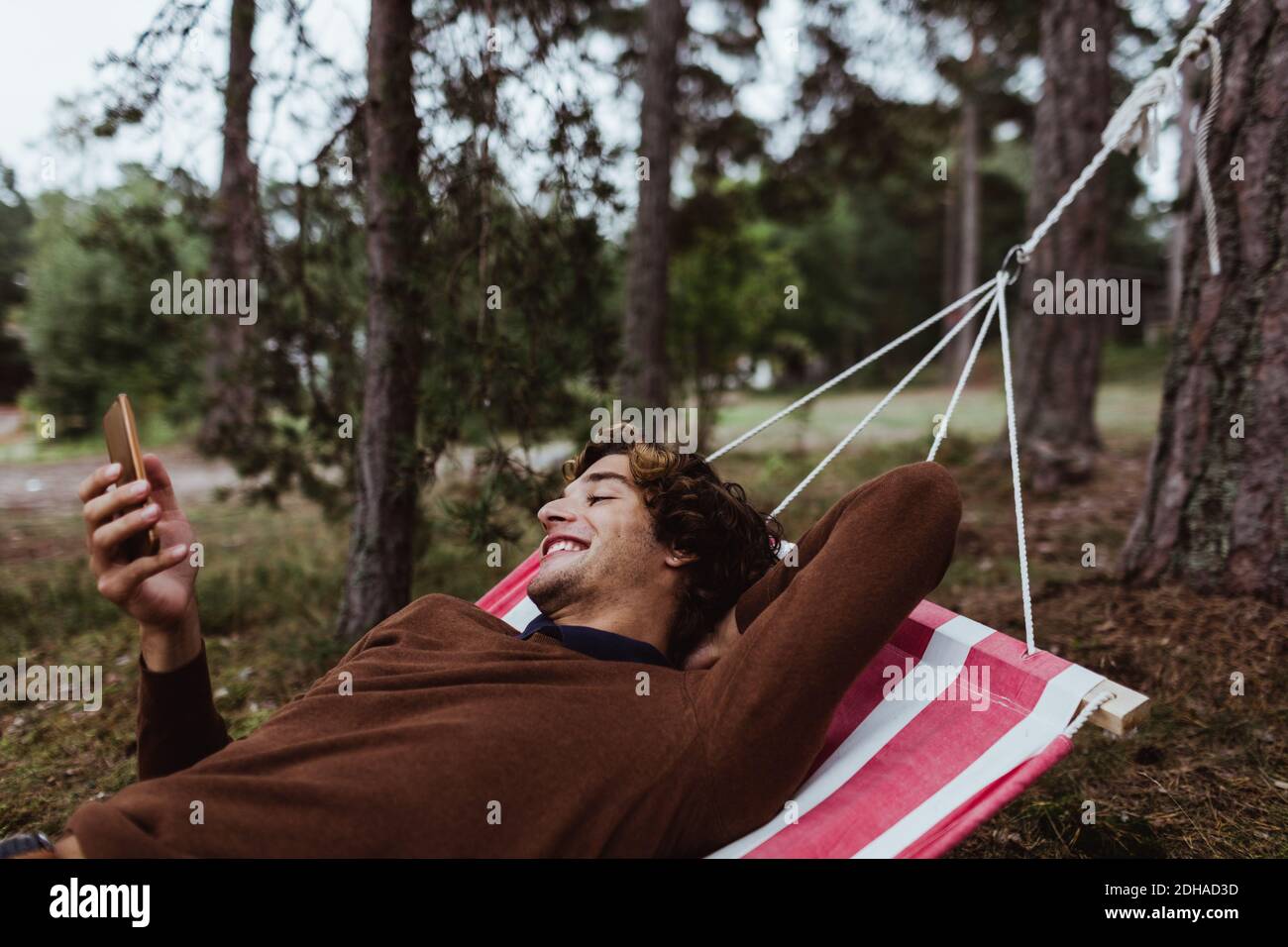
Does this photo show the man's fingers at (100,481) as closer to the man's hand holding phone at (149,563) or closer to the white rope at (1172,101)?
the man's hand holding phone at (149,563)

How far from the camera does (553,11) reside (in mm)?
3236

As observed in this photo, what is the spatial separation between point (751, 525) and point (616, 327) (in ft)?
4.50

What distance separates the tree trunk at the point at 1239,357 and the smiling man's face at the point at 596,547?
6.38ft

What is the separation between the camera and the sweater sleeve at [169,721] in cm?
154

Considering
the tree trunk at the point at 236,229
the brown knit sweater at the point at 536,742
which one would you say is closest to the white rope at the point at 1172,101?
the brown knit sweater at the point at 536,742

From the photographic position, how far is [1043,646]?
109 inches

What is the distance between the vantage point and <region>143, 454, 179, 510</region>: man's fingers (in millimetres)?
1536

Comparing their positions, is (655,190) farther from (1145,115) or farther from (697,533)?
(697,533)
